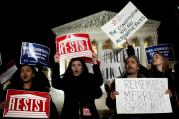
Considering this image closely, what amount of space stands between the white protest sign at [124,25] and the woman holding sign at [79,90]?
96 cm

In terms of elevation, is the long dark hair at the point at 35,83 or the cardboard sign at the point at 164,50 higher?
the cardboard sign at the point at 164,50

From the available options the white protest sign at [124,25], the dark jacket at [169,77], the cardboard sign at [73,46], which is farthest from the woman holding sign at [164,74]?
the cardboard sign at [73,46]

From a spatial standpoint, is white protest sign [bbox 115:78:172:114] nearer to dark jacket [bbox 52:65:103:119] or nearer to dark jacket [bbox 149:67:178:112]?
dark jacket [bbox 149:67:178:112]

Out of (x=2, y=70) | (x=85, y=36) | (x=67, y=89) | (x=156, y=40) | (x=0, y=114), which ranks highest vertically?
(x=156, y=40)

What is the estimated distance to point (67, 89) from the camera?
5430mm

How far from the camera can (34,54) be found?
22.2 feet

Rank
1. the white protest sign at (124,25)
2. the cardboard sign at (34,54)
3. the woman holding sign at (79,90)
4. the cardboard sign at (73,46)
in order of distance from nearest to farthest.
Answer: the woman holding sign at (79,90), the cardboard sign at (73,46), the white protest sign at (124,25), the cardboard sign at (34,54)

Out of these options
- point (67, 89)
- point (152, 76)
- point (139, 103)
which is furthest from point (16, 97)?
point (152, 76)

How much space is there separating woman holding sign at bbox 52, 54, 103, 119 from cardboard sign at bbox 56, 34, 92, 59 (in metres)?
0.36

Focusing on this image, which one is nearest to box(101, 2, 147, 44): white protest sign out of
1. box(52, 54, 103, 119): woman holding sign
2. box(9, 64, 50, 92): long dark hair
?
box(52, 54, 103, 119): woman holding sign

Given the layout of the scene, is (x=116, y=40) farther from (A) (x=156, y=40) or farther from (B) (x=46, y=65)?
(A) (x=156, y=40)

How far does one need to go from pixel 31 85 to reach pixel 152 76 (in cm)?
235

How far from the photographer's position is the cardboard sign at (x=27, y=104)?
5.04 metres

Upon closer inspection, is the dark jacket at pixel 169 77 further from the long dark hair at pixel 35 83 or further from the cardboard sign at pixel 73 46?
the long dark hair at pixel 35 83
